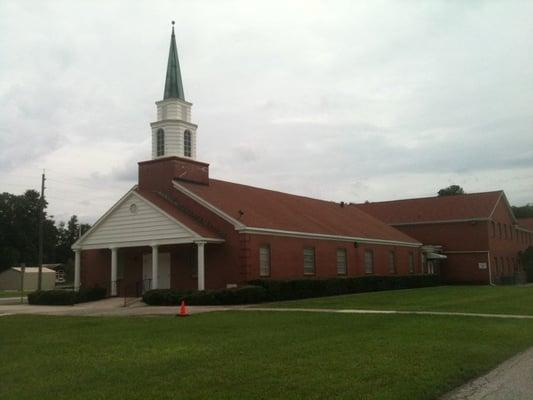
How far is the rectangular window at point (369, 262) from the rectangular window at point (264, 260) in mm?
11962

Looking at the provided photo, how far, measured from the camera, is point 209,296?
25.0m

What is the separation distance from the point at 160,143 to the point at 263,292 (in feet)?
34.7

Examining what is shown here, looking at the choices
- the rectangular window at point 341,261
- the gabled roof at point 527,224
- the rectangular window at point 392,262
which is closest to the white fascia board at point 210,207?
the rectangular window at point 341,261

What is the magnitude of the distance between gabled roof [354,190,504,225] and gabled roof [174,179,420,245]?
691 cm

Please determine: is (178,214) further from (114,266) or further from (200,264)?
(114,266)

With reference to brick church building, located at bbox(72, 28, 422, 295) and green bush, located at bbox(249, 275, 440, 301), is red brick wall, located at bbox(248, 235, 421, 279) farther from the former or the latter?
green bush, located at bbox(249, 275, 440, 301)

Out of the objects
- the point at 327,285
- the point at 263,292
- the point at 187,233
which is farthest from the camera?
the point at 327,285

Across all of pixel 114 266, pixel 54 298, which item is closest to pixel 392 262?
pixel 114 266

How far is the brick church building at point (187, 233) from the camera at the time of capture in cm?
2855

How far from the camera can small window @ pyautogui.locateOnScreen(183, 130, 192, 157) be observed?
32.0 m

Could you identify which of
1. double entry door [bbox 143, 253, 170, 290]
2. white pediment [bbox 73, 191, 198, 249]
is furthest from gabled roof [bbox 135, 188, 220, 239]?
double entry door [bbox 143, 253, 170, 290]

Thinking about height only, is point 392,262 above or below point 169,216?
below

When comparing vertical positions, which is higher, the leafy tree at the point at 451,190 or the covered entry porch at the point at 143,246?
the leafy tree at the point at 451,190

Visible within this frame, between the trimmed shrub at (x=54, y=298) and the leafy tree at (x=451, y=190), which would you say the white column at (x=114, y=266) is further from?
the leafy tree at (x=451, y=190)
